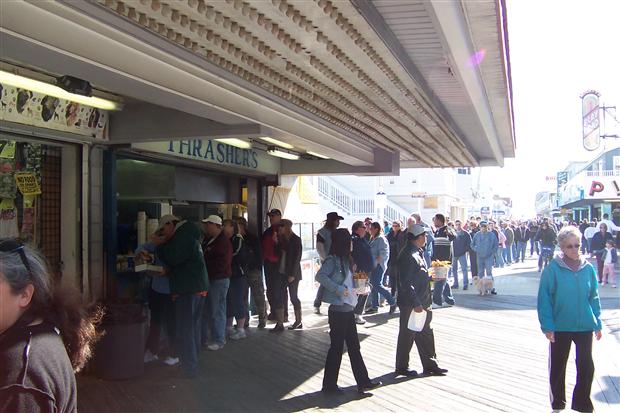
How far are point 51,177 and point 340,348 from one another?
12.1 ft

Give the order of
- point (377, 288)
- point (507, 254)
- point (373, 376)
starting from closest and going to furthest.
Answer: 1. point (373, 376)
2. point (377, 288)
3. point (507, 254)

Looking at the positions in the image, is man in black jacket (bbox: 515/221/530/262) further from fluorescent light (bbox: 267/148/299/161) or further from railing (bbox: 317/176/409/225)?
fluorescent light (bbox: 267/148/299/161)

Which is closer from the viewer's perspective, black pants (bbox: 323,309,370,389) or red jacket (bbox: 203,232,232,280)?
black pants (bbox: 323,309,370,389)

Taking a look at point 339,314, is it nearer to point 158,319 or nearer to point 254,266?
point 158,319

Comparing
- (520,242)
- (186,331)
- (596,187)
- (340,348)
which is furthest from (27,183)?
(596,187)

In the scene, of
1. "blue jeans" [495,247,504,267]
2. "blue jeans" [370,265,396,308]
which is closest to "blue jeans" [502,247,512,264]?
"blue jeans" [495,247,504,267]

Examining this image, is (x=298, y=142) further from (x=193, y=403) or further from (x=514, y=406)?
(x=514, y=406)

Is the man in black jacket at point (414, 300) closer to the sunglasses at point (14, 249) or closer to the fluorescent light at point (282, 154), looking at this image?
the fluorescent light at point (282, 154)

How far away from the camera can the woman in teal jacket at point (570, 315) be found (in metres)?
4.65

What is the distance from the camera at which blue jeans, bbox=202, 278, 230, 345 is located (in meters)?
7.24

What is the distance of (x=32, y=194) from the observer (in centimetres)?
593

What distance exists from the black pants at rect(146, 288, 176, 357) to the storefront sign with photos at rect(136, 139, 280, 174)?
185cm

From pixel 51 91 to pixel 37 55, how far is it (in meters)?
1.76

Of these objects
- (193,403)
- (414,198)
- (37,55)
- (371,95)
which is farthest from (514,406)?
(414,198)
